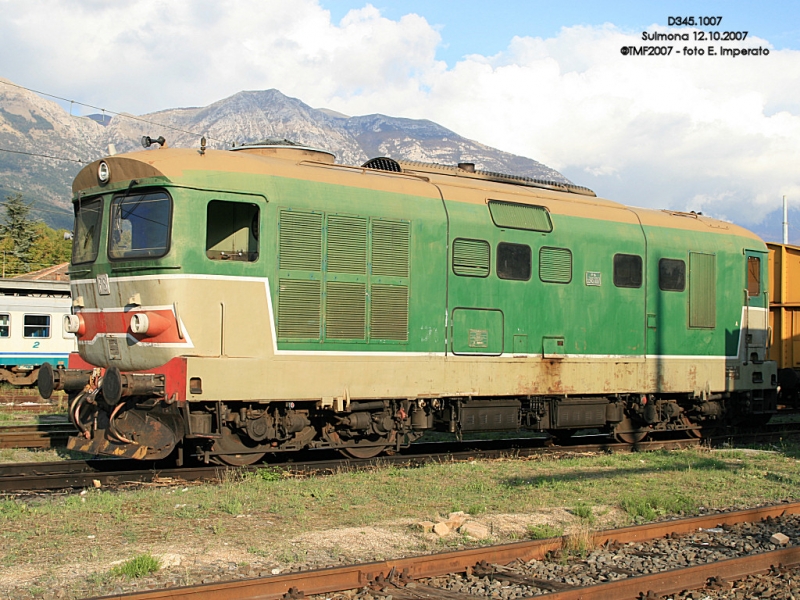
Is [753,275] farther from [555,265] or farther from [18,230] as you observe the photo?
[18,230]

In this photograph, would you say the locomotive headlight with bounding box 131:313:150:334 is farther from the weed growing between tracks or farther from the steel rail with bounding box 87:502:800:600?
the steel rail with bounding box 87:502:800:600

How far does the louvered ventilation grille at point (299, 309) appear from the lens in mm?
10258

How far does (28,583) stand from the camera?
577 cm

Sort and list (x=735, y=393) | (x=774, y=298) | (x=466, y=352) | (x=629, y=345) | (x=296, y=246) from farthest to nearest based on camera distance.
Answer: (x=774, y=298), (x=735, y=393), (x=629, y=345), (x=466, y=352), (x=296, y=246)

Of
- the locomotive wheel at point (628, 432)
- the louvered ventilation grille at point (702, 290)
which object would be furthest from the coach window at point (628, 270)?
the locomotive wheel at point (628, 432)

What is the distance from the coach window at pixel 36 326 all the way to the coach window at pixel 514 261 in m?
21.5

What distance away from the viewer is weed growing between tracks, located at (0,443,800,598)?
6.51 meters

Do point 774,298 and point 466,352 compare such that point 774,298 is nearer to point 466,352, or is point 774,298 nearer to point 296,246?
point 466,352

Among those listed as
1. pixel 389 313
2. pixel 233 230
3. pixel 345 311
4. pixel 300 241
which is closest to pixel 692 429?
pixel 389 313

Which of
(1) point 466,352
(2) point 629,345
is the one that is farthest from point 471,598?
(2) point 629,345

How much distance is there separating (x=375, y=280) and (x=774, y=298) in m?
13.2

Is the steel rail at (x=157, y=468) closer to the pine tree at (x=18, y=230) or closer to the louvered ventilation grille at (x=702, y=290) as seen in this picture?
the louvered ventilation grille at (x=702, y=290)

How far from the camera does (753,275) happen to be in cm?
1602

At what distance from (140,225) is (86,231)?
4.10ft
